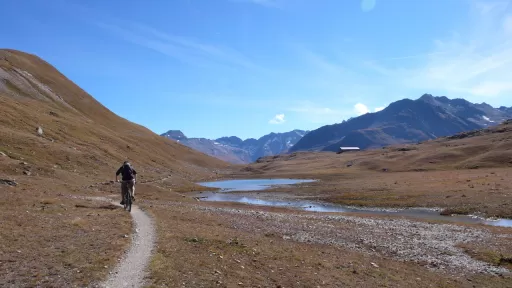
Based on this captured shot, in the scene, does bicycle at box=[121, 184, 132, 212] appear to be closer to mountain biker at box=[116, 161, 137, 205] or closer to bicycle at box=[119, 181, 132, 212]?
bicycle at box=[119, 181, 132, 212]

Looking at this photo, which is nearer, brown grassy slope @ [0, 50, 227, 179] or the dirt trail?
the dirt trail

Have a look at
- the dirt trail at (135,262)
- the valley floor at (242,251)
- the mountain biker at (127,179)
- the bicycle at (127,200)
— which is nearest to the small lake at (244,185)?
the valley floor at (242,251)

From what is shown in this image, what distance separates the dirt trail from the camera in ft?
46.5

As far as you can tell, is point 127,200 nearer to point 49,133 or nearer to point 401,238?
point 401,238

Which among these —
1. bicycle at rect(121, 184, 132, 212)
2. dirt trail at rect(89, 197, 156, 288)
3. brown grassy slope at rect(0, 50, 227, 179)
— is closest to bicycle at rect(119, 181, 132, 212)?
bicycle at rect(121, 184, 132, 212)

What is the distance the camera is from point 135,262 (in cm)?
1675

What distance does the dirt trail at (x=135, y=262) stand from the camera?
1418cm

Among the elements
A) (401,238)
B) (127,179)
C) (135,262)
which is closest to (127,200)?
(127,179)

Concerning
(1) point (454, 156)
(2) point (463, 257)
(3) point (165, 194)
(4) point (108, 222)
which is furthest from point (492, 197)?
(1) point (454, 156)

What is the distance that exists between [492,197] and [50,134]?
94.7 metres

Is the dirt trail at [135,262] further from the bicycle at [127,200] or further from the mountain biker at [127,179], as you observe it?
the mountain biker at [127,179]

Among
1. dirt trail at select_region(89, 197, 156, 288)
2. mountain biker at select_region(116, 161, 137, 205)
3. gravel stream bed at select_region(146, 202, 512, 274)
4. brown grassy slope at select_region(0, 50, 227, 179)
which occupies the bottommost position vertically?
gravel stream bed at select_region(146, 202, 512, 274)

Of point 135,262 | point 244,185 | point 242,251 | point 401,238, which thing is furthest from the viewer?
point 244,185

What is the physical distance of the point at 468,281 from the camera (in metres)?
22.6
